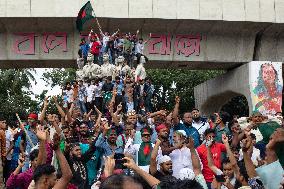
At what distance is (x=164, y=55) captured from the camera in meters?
22.3

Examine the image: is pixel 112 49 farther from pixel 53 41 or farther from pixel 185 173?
pixel 185 173

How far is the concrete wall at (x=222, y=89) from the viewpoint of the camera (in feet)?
74.9

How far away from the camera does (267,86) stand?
2189 centimetres

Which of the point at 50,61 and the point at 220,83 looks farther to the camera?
the point at 220,83

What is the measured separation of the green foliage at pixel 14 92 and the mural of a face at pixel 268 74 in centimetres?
1747

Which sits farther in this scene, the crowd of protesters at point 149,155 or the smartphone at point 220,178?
the smartphone at point 220,178

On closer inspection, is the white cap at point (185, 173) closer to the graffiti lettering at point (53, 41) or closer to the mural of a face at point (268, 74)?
the graffiti lettering at point (53, 41)

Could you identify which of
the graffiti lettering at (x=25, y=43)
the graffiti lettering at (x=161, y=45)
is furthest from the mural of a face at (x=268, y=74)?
the graffiti lettering at (x=25, y=43)

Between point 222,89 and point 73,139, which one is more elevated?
point 222,89

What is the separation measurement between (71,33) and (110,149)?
1462cm

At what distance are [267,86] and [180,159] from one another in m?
15.4

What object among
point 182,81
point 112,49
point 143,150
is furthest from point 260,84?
point 143,150

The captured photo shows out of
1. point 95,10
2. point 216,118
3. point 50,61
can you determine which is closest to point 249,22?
point 95,10

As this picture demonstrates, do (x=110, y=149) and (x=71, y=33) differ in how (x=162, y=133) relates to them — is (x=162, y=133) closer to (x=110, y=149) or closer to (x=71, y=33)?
(x=110, y=149)
